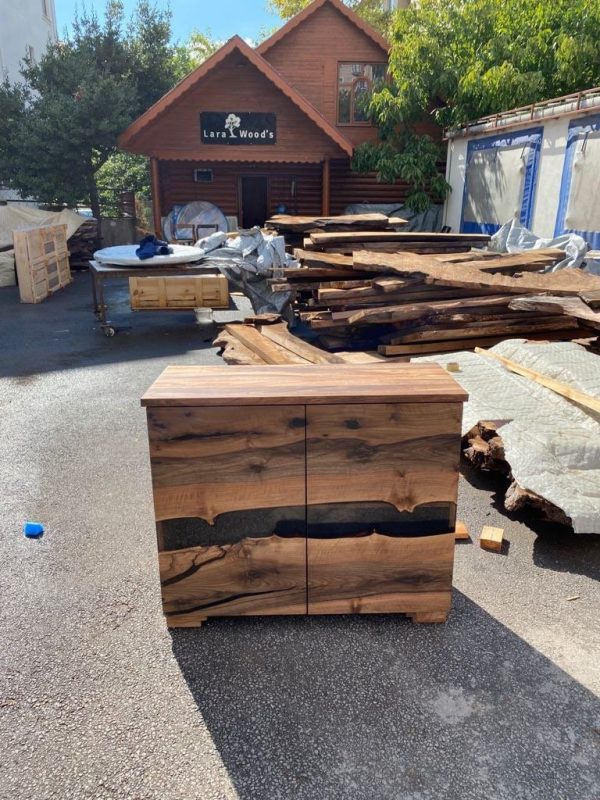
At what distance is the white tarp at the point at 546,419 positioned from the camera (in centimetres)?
400

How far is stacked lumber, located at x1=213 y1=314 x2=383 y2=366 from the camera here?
290 inches

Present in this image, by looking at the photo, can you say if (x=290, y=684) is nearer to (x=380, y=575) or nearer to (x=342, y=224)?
(x=380, y=575)

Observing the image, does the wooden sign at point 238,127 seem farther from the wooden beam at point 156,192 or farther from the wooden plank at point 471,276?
the wooden plank at point 471,276

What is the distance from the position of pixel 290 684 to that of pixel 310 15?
21966 millimetres

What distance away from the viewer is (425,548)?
3107 millimetres

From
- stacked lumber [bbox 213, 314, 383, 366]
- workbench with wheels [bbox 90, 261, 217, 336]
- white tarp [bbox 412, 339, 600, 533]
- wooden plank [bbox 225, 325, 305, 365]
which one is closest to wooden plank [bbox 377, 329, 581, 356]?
stacked lumber [bbox 213, 314, 383, 366]

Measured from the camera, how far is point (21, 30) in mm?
26719

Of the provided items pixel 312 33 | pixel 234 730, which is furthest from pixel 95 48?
pixel 234 730

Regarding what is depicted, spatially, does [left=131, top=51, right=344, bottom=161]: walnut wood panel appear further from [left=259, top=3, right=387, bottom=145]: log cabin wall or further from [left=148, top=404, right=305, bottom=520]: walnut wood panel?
[left=148, top=404, right=305, bottom=520]: walnut wood panel

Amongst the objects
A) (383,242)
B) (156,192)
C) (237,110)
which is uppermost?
(237,110)

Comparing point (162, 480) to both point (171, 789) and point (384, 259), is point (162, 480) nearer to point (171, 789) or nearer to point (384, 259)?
point (171, 789)

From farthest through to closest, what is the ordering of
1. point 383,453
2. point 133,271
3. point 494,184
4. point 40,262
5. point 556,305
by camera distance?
point 494,184, point 40,262, point 133,271, point 556,305, point 383,453

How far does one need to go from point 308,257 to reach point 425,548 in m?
6.52

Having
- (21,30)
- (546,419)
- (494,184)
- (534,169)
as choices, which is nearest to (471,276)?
(546,419)
